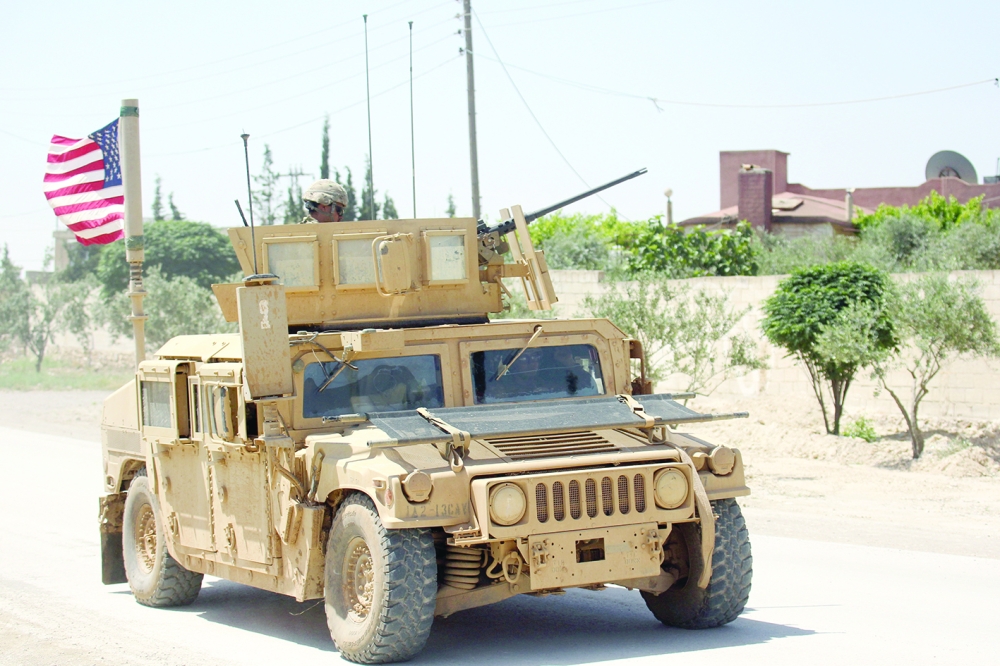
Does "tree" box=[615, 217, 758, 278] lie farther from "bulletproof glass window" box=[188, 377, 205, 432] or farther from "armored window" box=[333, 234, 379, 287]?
"bulletproof glass window" box=[188, 377, 205, 432]

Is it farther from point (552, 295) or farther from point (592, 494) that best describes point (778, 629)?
point (552, 295)

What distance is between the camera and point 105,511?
34.7ft

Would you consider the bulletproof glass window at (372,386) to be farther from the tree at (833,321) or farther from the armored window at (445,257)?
the tree at (833,321)

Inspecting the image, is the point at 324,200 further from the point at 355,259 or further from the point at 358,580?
the point at 358,580

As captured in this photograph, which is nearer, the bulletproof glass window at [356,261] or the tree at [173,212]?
the bulletproof glass window at [356,261]

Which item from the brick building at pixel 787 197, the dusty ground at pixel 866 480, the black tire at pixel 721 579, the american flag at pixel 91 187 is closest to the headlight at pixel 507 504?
→ the black tire at pixel 721 579

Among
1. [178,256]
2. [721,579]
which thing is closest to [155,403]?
[721,579]

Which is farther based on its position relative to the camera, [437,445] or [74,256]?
[74,256]

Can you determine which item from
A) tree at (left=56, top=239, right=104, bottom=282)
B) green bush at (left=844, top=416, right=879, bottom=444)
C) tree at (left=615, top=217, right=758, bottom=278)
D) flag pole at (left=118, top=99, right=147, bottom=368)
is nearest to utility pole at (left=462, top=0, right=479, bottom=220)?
tree at (left=615, top=217, right=758, bottom=278)

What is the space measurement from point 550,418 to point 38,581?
17.5ft

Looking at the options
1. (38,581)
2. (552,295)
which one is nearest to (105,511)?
(38,581)

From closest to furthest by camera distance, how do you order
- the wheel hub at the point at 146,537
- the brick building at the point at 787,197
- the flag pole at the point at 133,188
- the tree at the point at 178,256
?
the wheel hub at the point at 146,537, the flag pole at the point at 133,188, the brick building at the point at 787,197, the tree at the point at 178,256

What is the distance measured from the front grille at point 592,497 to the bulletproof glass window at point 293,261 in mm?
3201

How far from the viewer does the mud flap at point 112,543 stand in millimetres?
10477
